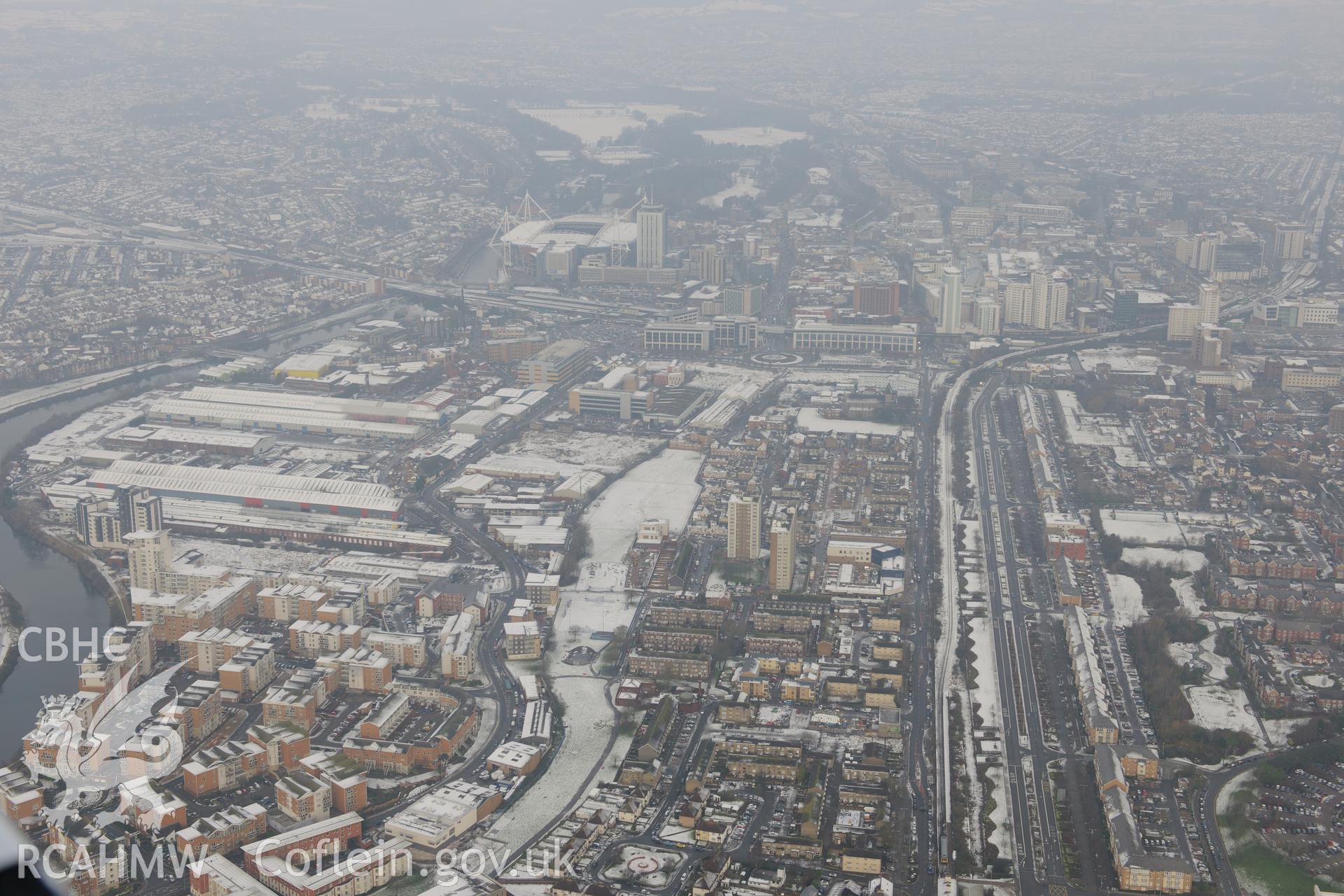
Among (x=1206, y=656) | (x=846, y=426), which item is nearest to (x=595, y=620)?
(x=1206, y=656)

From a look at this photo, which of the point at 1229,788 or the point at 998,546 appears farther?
the point at 998,546

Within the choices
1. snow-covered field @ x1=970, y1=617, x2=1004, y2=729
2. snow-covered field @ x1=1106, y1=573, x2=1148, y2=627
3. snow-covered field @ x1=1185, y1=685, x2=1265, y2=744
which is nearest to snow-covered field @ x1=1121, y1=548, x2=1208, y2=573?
snow-covered field @ x1=1106, y1=573, x2=1148, y2=627

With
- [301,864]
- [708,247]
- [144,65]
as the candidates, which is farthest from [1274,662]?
[144,65]

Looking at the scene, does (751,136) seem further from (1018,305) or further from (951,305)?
(951,305)

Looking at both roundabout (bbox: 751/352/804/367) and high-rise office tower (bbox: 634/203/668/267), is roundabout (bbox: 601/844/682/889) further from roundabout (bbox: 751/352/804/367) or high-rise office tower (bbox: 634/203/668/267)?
high-rise office tower (bbox: 634/203/668/267)

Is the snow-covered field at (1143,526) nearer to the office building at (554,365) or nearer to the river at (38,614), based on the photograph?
the office building at (554,365)

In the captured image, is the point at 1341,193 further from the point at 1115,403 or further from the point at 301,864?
the point at 301,864
